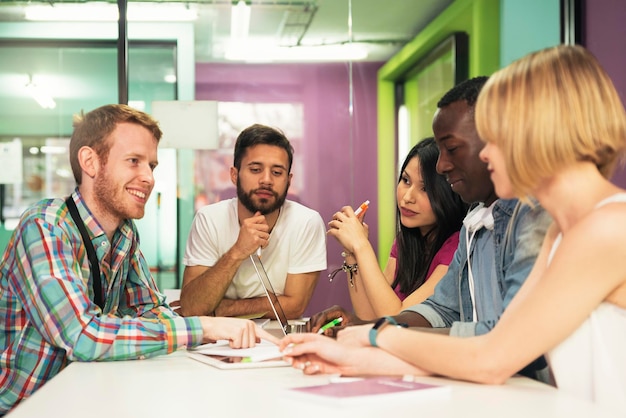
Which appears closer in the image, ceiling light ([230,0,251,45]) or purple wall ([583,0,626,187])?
purple wall ([583,0,626,187])

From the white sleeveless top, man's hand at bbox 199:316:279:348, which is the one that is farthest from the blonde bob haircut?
man's hand at bbox 199:316:279:348

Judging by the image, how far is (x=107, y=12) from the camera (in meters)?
4.71

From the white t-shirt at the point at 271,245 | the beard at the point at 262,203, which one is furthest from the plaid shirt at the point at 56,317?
the beard at the point at 262,203

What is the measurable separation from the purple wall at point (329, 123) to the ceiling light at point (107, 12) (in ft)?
1.12

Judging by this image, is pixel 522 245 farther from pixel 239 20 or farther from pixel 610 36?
pixel 239 20

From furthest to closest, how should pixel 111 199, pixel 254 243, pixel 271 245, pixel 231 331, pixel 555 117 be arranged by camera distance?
1. pixel 271 245
2. pixel 254 243
3. pixel 111 199
4. pixel 231 331
5. pixel 555 117

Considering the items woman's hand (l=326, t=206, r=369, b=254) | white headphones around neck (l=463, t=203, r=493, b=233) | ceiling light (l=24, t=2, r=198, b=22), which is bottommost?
woman's hand (l=326, t=206, r=369, b=254)

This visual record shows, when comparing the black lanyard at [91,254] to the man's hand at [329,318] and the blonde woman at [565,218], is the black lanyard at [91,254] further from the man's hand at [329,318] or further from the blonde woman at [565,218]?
the blonde woman at [565,218]

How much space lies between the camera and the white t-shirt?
3148 millimetres

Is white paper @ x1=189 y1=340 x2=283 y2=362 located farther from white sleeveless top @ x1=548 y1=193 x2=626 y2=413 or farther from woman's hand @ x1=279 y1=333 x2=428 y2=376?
white sleeveless top @ x1=548 y1=193 x2=626 y2=413

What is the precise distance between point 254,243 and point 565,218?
169 centimetres

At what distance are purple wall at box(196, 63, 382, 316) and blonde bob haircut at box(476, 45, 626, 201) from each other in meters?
3.30

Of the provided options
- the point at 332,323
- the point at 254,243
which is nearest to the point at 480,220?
the point at 332,323

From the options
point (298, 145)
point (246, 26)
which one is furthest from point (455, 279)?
point (246, 26)
